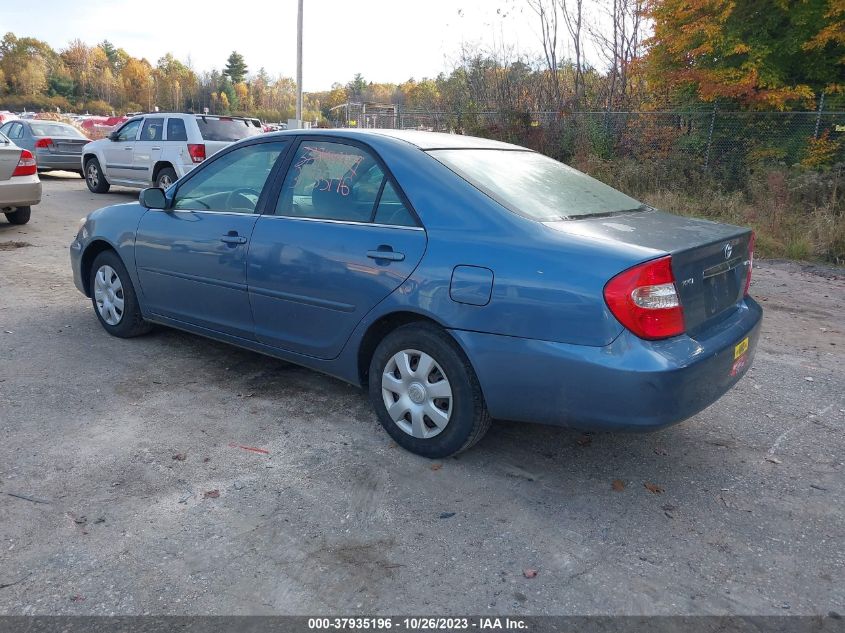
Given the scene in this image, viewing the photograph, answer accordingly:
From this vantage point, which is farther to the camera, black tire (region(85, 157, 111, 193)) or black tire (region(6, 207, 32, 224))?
black tire (region(85, 157, 111, 193))

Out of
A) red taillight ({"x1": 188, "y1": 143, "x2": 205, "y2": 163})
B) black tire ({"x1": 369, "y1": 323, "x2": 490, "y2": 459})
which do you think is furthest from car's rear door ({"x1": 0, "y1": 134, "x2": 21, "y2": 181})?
black tire ({"x1": 369, "y1": 323, "x2": 490, "y2": 459})

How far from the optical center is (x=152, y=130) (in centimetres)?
1392

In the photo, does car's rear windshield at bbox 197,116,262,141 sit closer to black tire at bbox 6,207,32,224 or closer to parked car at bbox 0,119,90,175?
black tire at bbox 6,207,32,224

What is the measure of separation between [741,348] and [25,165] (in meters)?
9.86

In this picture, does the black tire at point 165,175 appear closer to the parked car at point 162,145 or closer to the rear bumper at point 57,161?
the parked car at point 162,145

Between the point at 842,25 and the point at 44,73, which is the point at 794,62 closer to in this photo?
the point at 842,25

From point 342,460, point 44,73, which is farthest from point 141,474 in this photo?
point 44,73

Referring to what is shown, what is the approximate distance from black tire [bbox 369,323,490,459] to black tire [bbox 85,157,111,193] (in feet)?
46.3

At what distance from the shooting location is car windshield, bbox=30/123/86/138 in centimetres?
1780

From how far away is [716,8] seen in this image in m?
13.4

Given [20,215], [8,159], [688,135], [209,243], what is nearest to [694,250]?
[209,243]

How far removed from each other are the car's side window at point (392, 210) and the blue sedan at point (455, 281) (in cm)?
1

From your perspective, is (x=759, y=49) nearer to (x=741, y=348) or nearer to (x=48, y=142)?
(x=741, y=348)

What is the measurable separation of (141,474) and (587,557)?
209 centimetres
